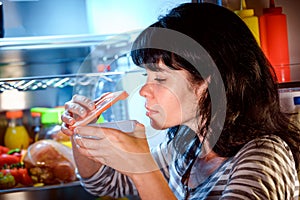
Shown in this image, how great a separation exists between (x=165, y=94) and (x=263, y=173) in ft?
0.72

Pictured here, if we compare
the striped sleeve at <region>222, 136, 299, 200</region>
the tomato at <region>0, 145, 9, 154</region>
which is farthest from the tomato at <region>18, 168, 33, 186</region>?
the striped sleeve at <region>222, 136, 299, 200</region>

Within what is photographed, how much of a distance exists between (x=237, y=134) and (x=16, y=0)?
2.81 ft

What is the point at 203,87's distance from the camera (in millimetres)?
1032

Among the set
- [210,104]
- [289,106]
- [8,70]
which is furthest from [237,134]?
[8,70]

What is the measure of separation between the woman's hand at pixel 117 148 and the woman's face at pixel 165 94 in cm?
6

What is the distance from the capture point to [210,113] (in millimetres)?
1051

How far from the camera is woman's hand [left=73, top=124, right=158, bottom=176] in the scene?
933 mm

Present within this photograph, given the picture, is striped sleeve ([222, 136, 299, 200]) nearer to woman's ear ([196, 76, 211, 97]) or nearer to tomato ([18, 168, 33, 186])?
woman's ear ([196, 76, 211, 97])

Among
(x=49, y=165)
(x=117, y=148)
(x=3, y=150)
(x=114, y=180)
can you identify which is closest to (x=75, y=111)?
(x=117, y=148)

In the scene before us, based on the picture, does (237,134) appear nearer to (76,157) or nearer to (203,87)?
(203,87)

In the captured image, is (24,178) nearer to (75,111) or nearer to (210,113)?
(75,111)

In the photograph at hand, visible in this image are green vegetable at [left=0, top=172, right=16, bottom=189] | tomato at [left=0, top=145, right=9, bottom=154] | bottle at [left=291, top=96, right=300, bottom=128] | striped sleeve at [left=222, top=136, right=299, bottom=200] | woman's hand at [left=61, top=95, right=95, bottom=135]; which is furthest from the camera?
tomato at [left=0, top=145, right=9, bottom=154]

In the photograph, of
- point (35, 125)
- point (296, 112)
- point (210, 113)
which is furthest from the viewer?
point (35, 125)

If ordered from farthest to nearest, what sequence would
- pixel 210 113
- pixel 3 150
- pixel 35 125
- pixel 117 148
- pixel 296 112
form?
pixel 35 125, pixel 3 150, pixel 296 112, pixel 210 113, pixel 117 148
